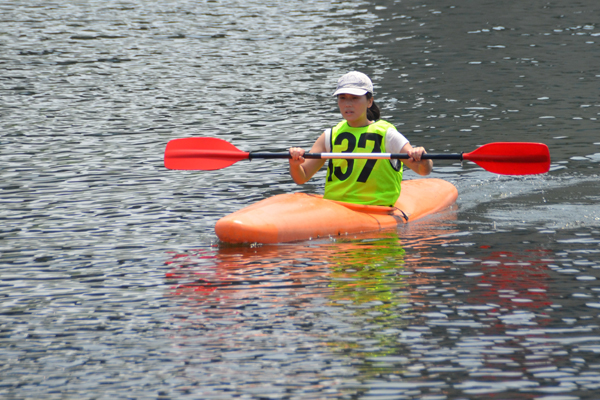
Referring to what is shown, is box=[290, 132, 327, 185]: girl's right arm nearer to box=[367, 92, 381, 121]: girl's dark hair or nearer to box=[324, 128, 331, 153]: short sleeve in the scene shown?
box=[324, 128, 331, 153]: short sleeve

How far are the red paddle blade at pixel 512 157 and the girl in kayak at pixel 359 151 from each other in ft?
2.07

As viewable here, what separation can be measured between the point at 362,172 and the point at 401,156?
51cm

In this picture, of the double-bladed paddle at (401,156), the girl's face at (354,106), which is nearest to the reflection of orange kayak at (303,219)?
the double-bladed paddle at (401,156)

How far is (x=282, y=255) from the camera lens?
668 centimetres

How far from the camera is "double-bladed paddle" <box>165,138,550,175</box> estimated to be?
23.8 feet

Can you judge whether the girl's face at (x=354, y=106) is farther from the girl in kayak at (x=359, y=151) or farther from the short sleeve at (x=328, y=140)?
the short sleeve at (x=328, y=140)

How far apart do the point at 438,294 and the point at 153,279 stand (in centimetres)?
199

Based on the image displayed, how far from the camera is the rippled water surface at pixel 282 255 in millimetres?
4520

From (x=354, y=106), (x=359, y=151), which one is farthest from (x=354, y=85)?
(x=359, y=151)

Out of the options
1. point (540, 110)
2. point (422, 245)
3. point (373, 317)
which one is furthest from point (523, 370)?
point (540, 110)

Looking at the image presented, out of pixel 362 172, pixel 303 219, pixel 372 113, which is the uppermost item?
pixel 372 113

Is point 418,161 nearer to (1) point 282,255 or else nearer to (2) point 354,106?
(2) point 354,106

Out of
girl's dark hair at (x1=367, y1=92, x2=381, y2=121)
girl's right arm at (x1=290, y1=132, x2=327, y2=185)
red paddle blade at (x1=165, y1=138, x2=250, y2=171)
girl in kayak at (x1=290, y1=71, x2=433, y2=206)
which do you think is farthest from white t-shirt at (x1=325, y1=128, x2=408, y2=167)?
red paddle blade at (x1=165, y1=138, x2=250, y2=171)

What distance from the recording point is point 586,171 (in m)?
9.38
